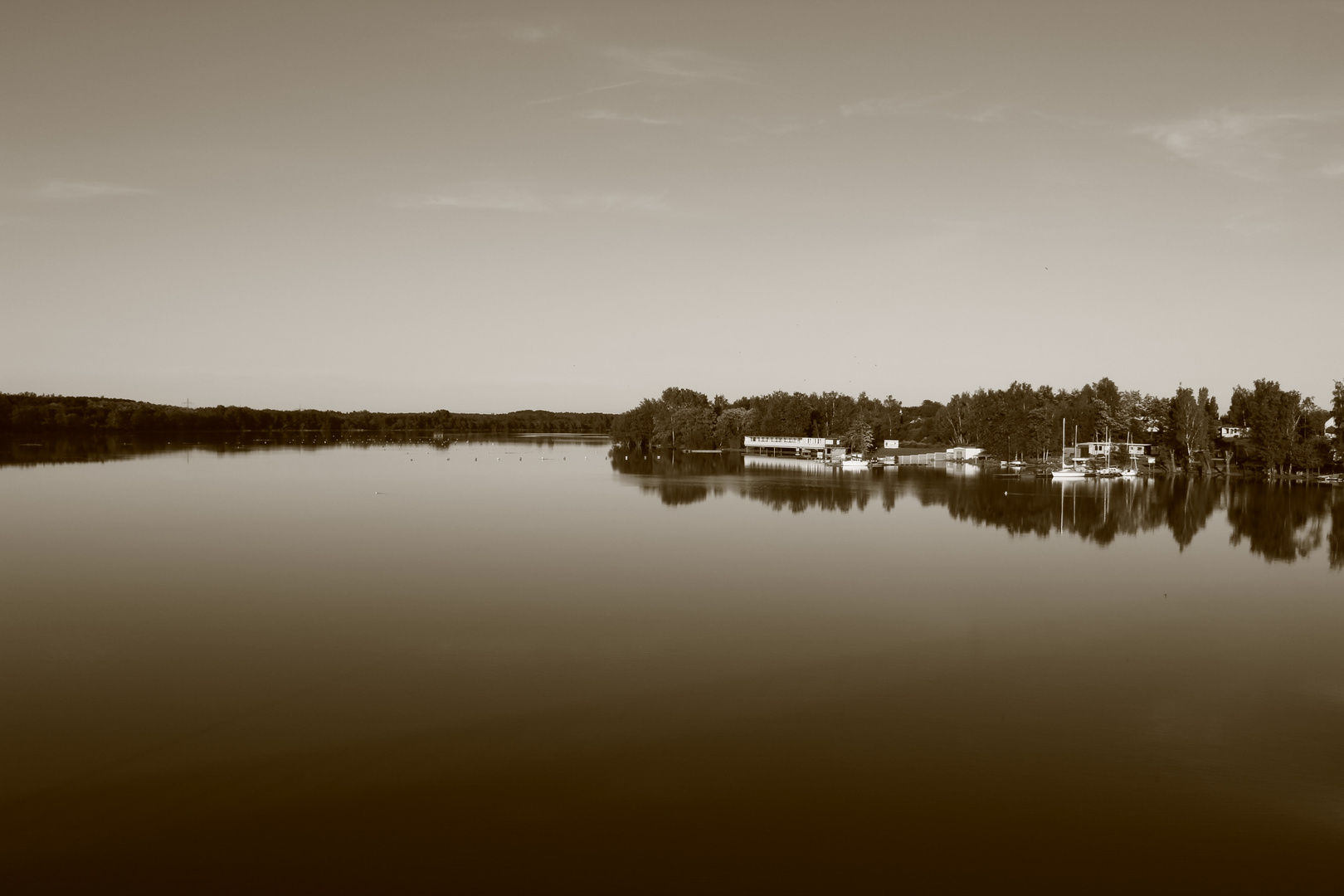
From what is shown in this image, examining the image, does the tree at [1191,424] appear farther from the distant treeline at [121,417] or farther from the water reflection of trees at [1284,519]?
the distant treeline at [121,417]

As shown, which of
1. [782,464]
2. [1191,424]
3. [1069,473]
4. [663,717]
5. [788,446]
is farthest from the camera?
[788,446]

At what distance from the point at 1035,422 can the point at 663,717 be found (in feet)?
245

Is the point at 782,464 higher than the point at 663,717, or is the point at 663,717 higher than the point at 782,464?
the point at 782,464

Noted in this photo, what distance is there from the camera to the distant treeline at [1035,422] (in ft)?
205

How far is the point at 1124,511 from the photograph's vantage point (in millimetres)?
44531

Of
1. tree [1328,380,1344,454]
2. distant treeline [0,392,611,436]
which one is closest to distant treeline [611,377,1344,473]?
tree [1328,380,1344,454]

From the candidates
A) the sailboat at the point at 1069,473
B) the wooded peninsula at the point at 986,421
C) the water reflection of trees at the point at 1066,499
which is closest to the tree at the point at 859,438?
the wooded peninsula at the point at 986,421

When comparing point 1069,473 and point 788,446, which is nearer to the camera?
point 1069,473

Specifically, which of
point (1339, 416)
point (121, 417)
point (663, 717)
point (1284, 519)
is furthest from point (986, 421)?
point (121, 417)

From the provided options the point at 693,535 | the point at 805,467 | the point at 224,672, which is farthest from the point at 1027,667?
the point at 805,467

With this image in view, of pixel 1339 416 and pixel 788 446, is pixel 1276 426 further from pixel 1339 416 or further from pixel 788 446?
Result: pixel 788 446

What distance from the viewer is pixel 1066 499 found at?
50375 mm

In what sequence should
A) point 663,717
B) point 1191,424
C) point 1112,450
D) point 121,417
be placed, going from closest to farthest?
point 663,717, point 1191,424, point 1112,450, point 121,417

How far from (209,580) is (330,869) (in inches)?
664
